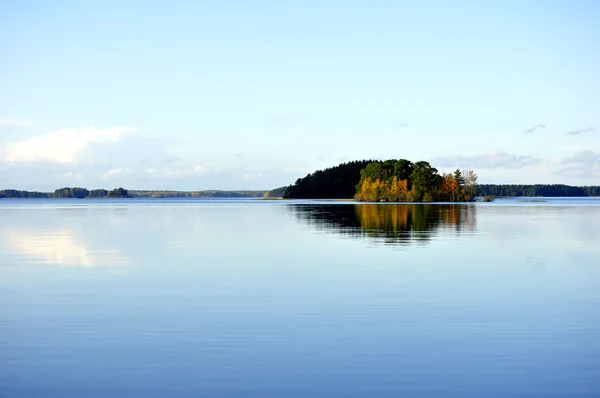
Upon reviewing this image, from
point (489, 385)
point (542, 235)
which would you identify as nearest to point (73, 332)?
point (489, 385)

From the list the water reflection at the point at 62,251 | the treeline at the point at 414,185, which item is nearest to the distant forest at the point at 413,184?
the treeline at the point at 414,185

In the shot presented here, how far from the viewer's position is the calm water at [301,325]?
923cm

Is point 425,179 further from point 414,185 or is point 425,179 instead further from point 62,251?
point 62,251

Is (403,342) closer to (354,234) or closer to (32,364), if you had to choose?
(32,364)

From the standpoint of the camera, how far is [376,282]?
18.7 m

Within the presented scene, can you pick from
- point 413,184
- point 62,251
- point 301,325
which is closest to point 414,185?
point 413,184

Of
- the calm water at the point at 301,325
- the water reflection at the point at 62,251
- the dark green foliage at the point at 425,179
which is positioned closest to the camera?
the calm water at the point at 301,325

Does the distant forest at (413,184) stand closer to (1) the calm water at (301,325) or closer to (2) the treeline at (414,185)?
(2) the treeline at (414,185)

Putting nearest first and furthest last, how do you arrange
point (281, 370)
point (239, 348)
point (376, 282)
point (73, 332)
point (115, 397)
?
point (115, 397) → point (281, 370) → point (239, 348) → point (73, 332) → point (376, 282)

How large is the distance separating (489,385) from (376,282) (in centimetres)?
971

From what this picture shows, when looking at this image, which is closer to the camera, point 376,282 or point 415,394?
point 415,394

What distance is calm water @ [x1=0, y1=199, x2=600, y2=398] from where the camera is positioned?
30.3ft

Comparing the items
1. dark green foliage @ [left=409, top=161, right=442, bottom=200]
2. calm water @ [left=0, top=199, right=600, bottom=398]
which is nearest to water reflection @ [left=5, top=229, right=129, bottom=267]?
calm water @ [left=0, top=199, right=600, bottom=398]

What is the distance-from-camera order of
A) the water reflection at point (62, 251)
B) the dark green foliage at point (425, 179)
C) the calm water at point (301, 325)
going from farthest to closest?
the dark green foliage at point (425, 179) → the water reflection at point (62, 251) → the calm water at point (301, 325)
